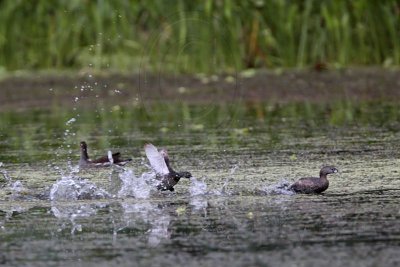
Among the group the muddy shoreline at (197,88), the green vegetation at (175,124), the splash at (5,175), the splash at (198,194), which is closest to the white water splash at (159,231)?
the splash at (198,194)

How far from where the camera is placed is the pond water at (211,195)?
20.8 ft

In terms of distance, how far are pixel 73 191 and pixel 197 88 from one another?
7594 millimetres

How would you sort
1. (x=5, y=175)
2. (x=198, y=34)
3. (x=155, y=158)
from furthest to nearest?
(x=198, y=34), (x=5, y=175), (x=155, y=158)

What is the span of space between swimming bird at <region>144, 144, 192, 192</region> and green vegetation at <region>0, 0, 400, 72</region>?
7.47 m

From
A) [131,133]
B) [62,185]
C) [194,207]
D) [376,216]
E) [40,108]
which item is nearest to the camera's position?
[376,216]

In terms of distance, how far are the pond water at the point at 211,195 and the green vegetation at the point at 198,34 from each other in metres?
3.02

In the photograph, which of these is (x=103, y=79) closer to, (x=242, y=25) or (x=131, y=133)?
(x=242, y=25)

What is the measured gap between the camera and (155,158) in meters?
8.77

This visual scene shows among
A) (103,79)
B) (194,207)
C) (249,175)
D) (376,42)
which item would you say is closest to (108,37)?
(103,79)

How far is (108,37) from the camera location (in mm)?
16969

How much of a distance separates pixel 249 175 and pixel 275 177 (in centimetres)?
22

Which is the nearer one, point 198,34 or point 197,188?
point 197,188

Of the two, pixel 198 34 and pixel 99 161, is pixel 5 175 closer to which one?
pixel 99 161

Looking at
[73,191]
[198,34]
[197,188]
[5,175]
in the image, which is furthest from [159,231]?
[198,34]
